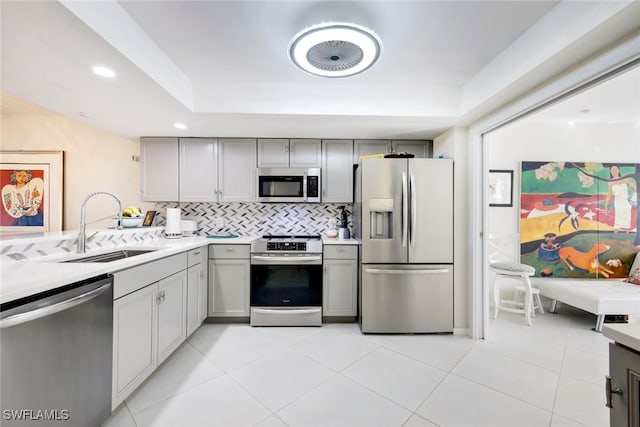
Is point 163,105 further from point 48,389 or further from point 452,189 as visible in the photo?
point 452,189

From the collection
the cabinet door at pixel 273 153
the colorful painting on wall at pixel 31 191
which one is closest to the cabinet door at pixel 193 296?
the cabinet door at pixel 273 153

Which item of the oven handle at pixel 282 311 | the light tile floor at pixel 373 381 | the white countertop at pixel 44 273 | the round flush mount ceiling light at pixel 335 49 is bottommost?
the light tile floor at pixel 373 381

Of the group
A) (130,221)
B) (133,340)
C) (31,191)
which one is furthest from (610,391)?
(31,191)

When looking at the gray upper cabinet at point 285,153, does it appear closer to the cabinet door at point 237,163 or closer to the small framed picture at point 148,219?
the cabinet door at point 237,163

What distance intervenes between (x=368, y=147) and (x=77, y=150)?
3.80 metres

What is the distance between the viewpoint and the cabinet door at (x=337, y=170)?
125 inches

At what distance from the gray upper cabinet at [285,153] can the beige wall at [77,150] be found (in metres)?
1.80

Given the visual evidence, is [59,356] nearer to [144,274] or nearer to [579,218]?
[144,274]

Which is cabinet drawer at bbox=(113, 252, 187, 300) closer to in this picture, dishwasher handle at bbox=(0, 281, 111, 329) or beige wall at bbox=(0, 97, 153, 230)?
dishwasher handle at bbox=(0, 281, 111, 329)

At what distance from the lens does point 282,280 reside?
2.80 metres

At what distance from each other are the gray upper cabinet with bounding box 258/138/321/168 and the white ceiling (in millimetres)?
383

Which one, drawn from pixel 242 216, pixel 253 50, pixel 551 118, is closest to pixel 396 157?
pixel 253 50

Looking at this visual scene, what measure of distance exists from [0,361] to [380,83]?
2779 mm

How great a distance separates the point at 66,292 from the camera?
1.19 m
